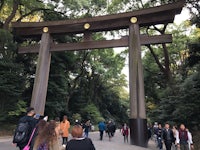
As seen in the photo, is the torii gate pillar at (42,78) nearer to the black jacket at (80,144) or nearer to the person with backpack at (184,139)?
the person with backpack at (184,139)

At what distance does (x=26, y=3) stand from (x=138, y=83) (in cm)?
1111

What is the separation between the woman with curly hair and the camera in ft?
13.1

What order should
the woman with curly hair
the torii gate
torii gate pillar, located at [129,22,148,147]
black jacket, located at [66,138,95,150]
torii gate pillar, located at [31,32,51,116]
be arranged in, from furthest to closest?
torii gate pillar, located at [31,32,51,116]
the torii gate
torii gate pillar, located at [129,22,148,147]
the woman with curly hair
black jacket, located at [66,138,95,150]

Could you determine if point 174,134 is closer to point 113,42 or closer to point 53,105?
point 113,42

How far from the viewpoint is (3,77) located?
17.5m

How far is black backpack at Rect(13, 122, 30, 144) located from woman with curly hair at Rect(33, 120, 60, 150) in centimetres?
105

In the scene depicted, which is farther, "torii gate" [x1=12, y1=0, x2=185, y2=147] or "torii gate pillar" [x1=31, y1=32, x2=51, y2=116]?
"torii gate pillar" [x1=31, y1=32, x2=51, y2=116]

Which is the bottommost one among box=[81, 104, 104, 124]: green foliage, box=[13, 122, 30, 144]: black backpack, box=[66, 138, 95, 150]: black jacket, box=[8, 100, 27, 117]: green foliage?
box=[66, 138, 95, 150]: black jacket

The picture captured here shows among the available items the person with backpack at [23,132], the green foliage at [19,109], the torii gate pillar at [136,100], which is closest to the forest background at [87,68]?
the green foliage at [19,109]

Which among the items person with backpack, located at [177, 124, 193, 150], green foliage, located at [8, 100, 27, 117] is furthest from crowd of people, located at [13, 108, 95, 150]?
green foliage, located at [8, 100, 27, 117]

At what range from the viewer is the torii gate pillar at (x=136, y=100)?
476 inches

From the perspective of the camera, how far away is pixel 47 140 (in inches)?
157

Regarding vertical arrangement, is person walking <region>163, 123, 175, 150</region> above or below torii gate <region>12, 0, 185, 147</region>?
below

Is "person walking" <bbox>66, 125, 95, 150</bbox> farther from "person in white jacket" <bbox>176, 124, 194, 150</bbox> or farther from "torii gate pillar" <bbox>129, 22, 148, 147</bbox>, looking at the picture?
"torii gate pillar" <bbox>129, 22, 148, 147</bbox>
